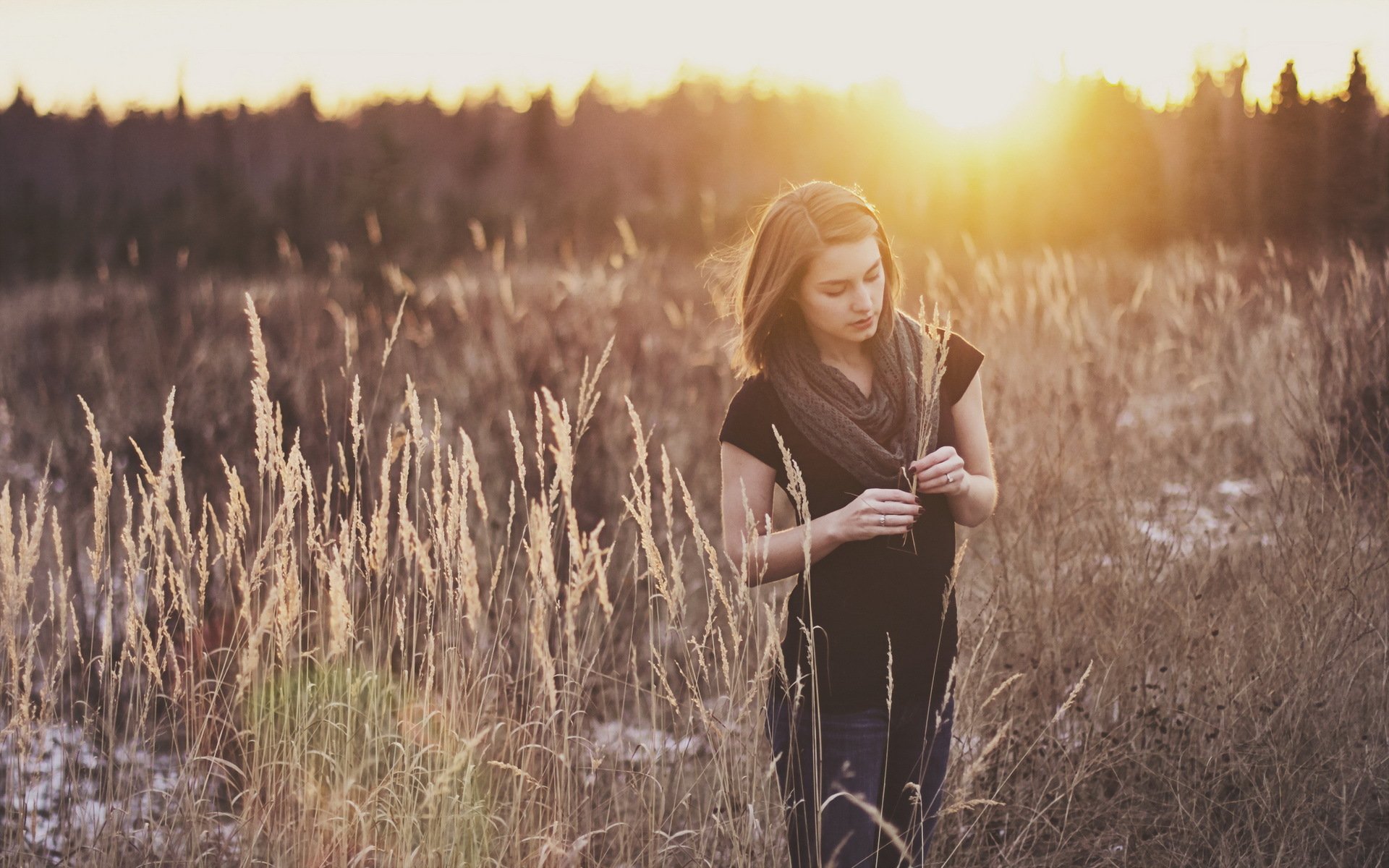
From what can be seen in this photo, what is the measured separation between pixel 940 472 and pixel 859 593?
0.28 metres

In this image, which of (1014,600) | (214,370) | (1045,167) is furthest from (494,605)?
(1045,167)

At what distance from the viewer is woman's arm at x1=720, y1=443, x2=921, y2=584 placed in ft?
5.29

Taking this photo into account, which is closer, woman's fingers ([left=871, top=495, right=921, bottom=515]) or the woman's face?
woman's fingers ([left=871, top=495, right=921, bottom=515])

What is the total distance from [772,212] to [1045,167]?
28.3 meters

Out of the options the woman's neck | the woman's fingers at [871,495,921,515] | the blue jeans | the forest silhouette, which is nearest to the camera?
the woman's fingers at [871,495,921,515]

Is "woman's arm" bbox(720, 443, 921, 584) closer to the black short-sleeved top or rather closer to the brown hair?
the black short-sleeved top

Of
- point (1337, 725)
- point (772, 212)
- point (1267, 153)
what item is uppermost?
point (1267, 153)

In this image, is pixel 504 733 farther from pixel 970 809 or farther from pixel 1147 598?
pixel 1147 598

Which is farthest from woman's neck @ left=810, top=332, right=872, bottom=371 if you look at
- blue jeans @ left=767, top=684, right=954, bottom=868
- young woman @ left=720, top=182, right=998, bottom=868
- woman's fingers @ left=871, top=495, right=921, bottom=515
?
blue jeans @ left=767, top=684, right=954, bottom=868

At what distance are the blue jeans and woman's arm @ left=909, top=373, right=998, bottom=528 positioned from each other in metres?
0.36

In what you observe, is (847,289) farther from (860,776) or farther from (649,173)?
(649,173)

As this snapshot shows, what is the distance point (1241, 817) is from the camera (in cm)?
240

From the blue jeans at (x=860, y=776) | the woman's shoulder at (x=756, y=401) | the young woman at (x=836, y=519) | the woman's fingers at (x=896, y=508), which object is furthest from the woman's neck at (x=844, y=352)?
the blue jeans at (x=860, y=776)

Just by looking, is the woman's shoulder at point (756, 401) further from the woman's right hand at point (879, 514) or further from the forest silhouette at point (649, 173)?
the forest silhouette at point (649, 173)
